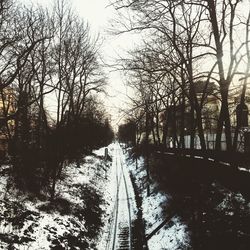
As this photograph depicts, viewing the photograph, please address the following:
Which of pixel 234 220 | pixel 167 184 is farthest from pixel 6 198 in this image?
pixel 167 184

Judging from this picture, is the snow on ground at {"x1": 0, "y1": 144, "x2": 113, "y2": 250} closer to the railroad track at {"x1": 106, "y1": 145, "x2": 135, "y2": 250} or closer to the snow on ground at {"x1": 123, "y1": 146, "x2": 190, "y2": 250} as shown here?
the railroad track at {"x1": 106, "y1": 145, "x2": 135, "y2": 250}

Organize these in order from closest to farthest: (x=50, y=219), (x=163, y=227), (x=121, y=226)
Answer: (x=50, y=219) < (x=163, y=227) < (x=121, y=226)

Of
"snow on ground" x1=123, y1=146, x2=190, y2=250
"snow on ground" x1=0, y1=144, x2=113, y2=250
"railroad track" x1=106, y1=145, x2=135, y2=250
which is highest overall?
"snow on ground" x1=0, y1=144, x2=113, y2=250

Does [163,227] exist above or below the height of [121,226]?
above

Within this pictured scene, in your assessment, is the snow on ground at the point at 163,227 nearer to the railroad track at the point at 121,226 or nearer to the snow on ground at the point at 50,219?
the railroad track at the point at 121,226

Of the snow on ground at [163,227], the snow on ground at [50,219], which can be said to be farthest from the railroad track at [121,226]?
the snow on ground at [163,227]

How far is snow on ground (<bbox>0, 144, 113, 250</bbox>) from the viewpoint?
1406 cm

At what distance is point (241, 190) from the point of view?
15.5 metres

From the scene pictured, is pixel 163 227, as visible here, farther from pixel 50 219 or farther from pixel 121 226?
pixel 50 219

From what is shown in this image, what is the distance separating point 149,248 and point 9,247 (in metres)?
6.95

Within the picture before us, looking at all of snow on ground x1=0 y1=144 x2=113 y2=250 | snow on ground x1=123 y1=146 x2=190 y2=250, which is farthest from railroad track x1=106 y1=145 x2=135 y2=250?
snow on ground x1=123 y1=146 x2=190 y2=250

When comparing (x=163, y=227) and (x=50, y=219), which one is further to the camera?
(x=163, y=227)

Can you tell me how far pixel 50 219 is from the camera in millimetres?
16828

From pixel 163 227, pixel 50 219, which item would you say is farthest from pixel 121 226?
pixel 50 219
